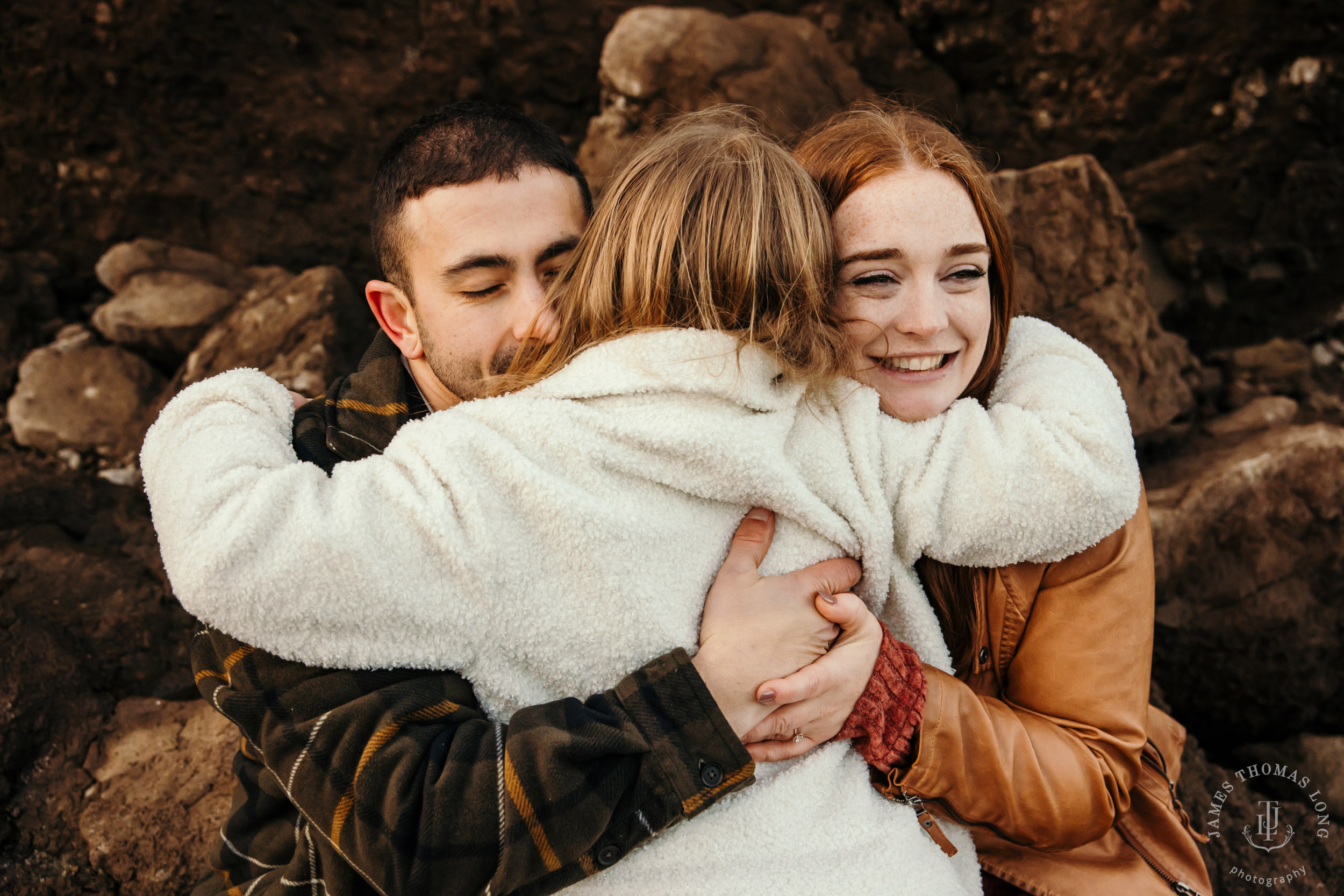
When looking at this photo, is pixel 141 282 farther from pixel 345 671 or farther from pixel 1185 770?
pixel 1185 770

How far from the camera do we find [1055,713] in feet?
5.24

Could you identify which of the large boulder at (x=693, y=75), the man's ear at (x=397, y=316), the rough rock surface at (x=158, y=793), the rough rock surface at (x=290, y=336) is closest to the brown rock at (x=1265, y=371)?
the large boulder at (x=693, y=75)

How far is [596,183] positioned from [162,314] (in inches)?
67.9

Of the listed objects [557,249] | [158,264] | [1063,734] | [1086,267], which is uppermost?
[557,249]

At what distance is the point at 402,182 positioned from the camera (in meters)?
1.79

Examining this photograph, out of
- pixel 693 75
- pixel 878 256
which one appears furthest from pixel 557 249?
pixel 693 75

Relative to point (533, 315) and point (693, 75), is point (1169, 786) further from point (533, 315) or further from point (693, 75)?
point (693, 75)

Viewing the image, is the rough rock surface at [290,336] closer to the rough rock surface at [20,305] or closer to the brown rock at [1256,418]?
the rough rock surface at [20,305]

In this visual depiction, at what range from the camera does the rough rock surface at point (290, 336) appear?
2.83 m

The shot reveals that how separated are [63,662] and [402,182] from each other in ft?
5.65

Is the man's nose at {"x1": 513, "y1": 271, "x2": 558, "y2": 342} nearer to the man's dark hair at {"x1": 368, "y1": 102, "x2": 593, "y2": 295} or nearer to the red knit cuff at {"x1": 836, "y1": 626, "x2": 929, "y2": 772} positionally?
the man's dark hair at {"x1": 368, "y1": 102, "x2": 593, "y2": 295}

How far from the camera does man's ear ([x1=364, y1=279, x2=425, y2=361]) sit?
182 centimetres

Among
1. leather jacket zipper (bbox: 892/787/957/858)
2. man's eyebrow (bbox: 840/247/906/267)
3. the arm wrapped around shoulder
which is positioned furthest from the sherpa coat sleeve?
leather jacket zipper (bbox: 892/787/957/858)

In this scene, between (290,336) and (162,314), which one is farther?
(162,314)
